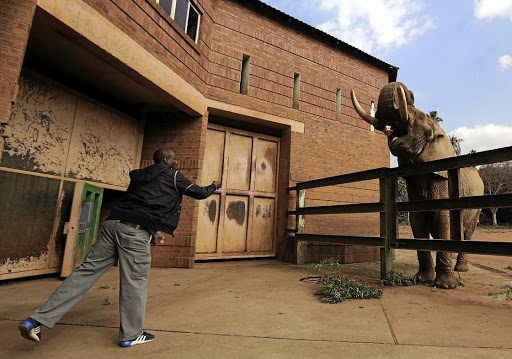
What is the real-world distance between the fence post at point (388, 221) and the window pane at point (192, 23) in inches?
198

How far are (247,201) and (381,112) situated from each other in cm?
381

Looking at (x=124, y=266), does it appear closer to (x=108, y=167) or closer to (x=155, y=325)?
(x=155, y=325)

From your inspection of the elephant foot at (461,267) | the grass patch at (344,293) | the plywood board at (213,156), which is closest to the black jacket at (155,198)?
the grass patch at (344,293)

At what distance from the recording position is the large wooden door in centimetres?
669

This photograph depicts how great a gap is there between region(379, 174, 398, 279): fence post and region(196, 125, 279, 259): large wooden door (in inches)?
136

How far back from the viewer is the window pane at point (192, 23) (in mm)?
6293

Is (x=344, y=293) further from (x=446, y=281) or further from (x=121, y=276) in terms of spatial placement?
(x=121, y=276)

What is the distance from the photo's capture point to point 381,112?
14.7 ft

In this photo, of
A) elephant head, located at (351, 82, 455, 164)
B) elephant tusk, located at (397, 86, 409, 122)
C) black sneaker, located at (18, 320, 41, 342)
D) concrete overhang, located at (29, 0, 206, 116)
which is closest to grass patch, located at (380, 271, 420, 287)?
elephant head, located at (351, 82, 455, 164)

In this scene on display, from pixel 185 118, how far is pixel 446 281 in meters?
5.47

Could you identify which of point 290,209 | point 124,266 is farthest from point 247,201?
point 124,266

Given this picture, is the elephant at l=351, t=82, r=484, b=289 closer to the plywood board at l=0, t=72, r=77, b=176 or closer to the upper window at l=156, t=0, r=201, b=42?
the upper window at l=156, t=0, r=201, b=42

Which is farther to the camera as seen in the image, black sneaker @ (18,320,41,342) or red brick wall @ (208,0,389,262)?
red brick wall @ (208,0,389,262)

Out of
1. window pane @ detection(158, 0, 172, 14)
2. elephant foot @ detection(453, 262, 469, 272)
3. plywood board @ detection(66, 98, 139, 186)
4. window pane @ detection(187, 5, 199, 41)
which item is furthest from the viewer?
window pane @ detection(187, 5, 199, 41)
